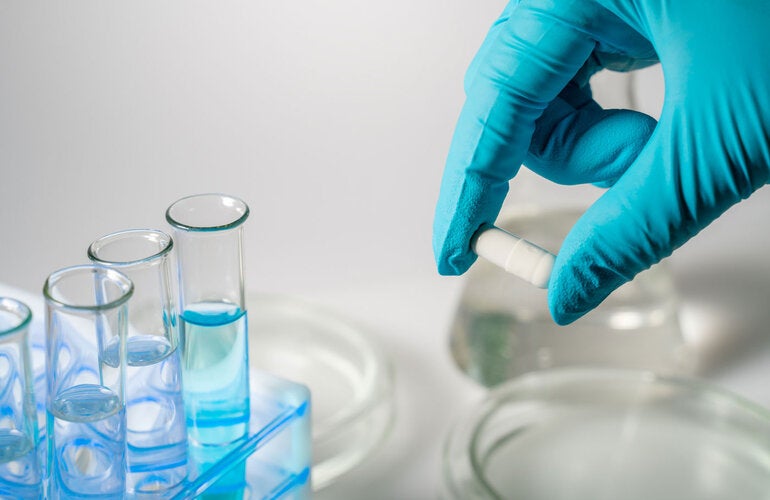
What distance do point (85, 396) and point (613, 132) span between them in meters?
0.50

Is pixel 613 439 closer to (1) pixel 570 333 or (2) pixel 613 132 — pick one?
(1) pixel 570 333

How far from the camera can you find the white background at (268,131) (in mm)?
1774

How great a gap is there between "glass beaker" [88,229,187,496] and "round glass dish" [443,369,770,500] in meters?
0.43

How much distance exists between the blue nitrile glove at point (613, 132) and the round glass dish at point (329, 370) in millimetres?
389

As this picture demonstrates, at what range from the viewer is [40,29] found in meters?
1.87

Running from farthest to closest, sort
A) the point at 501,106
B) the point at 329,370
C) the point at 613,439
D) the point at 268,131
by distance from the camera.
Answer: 1. the point at 268,131
2. the point at 329,370
3. the point at 613,439
4. the point at 501,106

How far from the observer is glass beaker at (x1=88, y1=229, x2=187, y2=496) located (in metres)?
0.95

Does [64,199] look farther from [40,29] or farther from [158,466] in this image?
[158,466]

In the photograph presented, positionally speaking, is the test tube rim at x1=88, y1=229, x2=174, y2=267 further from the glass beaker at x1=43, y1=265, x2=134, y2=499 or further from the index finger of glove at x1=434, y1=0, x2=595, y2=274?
the index finger of glove at x1=434, y1=0, x2=595, y2=274

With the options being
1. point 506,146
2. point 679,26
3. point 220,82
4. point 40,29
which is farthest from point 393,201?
point 679,26

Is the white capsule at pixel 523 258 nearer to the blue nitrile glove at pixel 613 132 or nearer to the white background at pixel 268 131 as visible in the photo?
the blue nitrile glove at pixel 613 132

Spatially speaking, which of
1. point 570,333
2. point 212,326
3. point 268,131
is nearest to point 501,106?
point 212,326

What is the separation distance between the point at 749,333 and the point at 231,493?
2.94ft

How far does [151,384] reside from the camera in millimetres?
956
